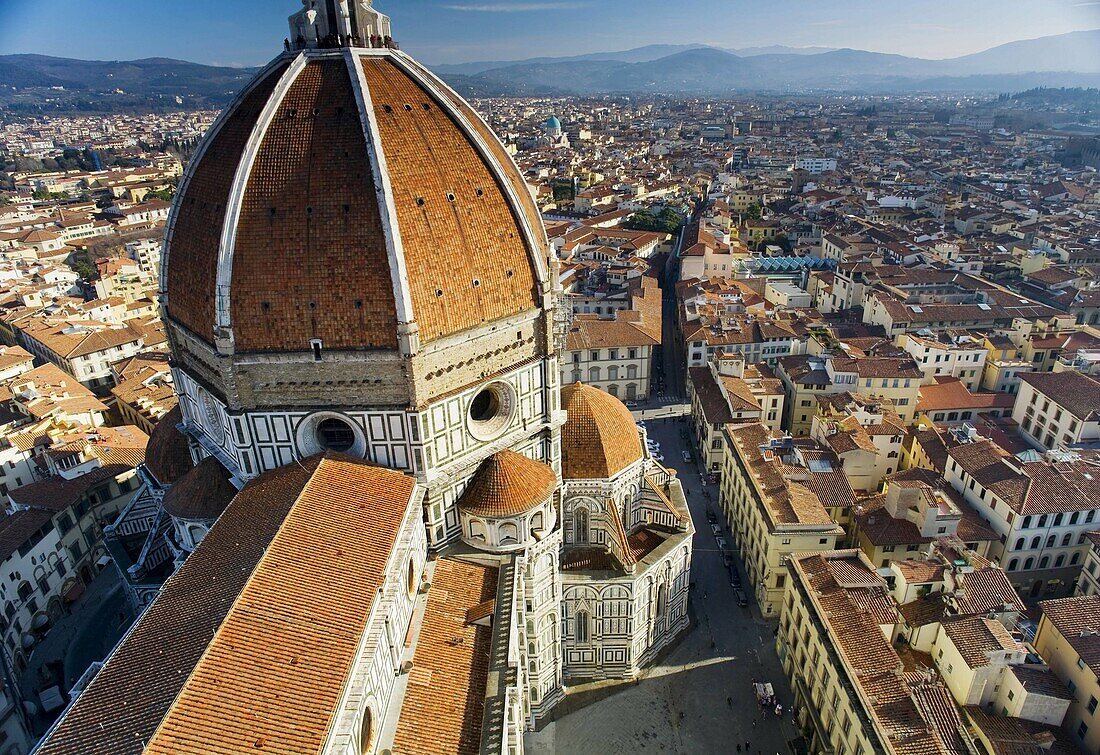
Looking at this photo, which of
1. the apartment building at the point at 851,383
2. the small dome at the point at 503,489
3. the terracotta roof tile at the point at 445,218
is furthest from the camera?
the apartment building at the point at 851,383

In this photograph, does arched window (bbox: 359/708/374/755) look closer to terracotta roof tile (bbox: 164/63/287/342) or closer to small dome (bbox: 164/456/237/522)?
small dome (bbox: 164/456/237/522)

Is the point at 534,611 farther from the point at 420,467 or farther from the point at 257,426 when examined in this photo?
the point at 257,426

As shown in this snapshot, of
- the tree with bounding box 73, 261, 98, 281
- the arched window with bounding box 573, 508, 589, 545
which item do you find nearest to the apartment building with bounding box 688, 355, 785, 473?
the arched window with bounding box 573, 508, 589, 545

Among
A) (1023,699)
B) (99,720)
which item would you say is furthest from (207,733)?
(1023,699)

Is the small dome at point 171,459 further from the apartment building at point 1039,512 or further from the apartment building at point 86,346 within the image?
the apartment building at point 1039,512

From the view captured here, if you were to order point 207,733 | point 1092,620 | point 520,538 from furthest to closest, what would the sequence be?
point 1092,620
point 520,538
point 207,733

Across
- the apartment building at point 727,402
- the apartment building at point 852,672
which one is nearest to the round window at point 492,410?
the apartment building at point 852,672
